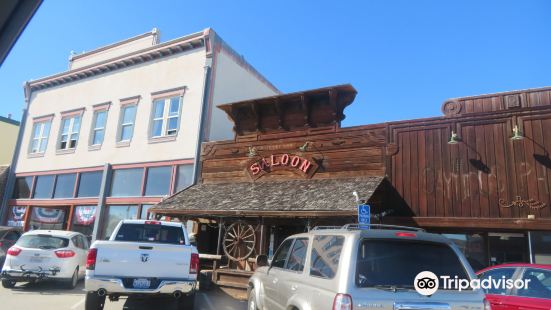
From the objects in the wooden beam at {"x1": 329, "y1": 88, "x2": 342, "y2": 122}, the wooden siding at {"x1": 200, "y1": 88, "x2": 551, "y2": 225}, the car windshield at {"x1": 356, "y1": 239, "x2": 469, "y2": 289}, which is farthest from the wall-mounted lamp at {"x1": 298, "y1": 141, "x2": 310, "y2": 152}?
the car windshield at {"x1": 356, "y1": 239, "x2": 469, "y2": 289}

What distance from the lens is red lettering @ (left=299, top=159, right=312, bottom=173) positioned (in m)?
14.3

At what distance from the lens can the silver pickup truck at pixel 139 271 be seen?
7.48 m

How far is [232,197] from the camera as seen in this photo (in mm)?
14016

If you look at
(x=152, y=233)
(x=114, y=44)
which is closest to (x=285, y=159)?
(x=152, y=233)

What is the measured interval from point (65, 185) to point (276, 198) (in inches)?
562

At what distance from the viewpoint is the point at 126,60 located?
21109 mm

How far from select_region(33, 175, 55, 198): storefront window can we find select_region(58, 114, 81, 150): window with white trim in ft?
6.02

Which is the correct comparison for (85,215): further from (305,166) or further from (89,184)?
(305,166)

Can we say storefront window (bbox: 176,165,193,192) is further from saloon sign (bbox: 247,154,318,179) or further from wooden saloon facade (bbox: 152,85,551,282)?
saloon sign (bbox: 247,154,318,179)

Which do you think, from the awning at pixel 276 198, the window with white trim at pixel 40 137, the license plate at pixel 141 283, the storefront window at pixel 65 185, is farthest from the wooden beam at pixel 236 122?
the window with white trim at pixel 40 137

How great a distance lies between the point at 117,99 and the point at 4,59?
19.9m

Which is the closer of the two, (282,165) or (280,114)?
(282,165)

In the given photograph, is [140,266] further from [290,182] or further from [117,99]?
[117,99]

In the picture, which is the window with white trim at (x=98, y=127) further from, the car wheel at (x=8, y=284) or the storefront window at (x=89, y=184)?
the car wheel at (x=8, y=284)
